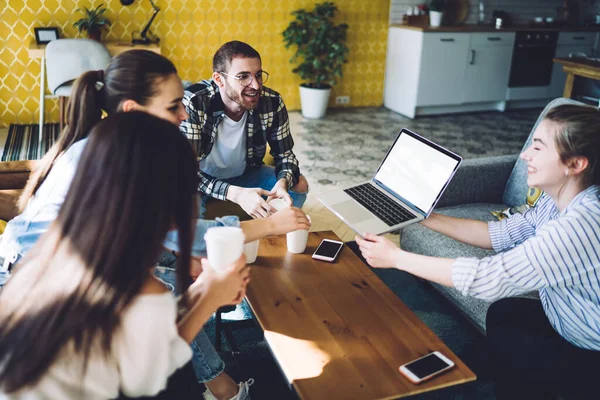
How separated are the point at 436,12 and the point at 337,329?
4.91 m

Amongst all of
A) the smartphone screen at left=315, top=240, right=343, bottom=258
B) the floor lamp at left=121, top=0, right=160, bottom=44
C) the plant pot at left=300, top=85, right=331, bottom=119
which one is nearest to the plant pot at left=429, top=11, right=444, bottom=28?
the plant pot at left=300, top=85, right=331, bottom=119

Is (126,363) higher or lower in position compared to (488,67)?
lower

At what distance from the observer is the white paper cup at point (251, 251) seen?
70.6 inches

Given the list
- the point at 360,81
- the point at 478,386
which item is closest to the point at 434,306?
the point at 478,386

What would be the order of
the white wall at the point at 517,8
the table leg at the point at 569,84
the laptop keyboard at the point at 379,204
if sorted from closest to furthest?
the laptop keyboard at the point at 379,204, the table leg at the point at 569,84, the white wall at the point at 517,8

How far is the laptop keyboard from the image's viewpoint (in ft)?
6.63

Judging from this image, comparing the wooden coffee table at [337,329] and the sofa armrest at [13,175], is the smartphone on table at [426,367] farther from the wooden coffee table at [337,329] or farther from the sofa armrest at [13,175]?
the sofa armrest at [13,175]

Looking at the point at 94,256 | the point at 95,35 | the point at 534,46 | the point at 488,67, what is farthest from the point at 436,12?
the point at 94,256

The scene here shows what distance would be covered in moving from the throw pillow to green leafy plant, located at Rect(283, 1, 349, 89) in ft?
10.7

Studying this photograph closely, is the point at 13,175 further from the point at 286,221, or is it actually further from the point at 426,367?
the point at 426,367

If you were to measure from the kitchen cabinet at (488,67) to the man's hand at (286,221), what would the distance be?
15.3 ft

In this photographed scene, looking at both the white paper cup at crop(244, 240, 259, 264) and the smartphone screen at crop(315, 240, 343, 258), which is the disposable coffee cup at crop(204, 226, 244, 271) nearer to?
the white paper cup at crop(244, 240, 259, 264)

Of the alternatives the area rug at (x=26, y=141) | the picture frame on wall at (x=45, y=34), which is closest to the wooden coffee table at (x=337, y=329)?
the area rug at (x=26, y=141)

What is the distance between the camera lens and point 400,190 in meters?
2.15
